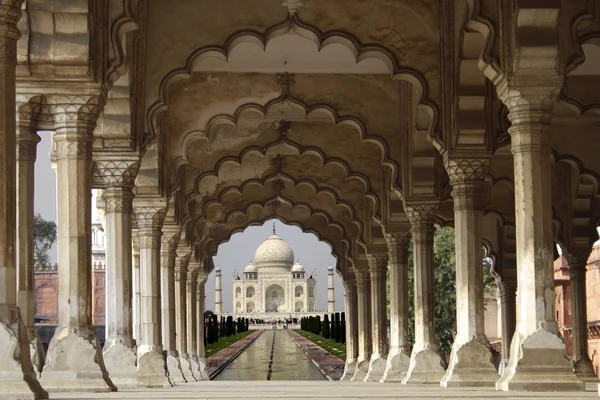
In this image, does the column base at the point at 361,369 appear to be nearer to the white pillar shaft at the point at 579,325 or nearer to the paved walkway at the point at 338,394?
the white pillar shaft at the point at 579,325

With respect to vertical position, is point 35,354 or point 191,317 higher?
point 35,354

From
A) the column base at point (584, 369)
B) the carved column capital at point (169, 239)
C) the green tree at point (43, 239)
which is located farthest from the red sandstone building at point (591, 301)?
the green tree at point (43, 239)

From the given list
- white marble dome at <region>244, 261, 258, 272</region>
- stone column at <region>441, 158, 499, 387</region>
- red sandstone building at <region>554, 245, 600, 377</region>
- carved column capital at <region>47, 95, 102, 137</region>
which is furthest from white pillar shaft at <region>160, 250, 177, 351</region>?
white marble dome at <region>244, 261, 258, 272</region>

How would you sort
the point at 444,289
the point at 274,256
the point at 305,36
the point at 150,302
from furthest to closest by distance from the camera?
the point at 274,256, the point at 444,289, the point at 150,302, the point at 305,36

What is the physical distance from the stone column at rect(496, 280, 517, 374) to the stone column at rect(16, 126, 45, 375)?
16.4m

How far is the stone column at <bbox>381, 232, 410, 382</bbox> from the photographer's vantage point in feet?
73.7

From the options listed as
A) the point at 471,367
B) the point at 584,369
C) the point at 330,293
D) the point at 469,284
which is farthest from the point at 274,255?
the point at 471,367

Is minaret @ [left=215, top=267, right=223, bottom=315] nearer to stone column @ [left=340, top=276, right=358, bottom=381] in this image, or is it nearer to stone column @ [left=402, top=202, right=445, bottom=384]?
stone column @ [left=340, top=276, right=358, bottom=381]

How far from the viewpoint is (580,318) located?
23.2m

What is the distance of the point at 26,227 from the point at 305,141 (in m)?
11.4

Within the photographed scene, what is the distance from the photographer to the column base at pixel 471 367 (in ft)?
51.8

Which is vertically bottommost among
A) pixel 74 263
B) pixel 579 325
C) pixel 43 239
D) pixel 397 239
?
pixel 579 325

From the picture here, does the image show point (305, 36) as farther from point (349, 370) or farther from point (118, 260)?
point (349, 370)

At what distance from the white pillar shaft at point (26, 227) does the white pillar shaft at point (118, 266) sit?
3.64 meters
